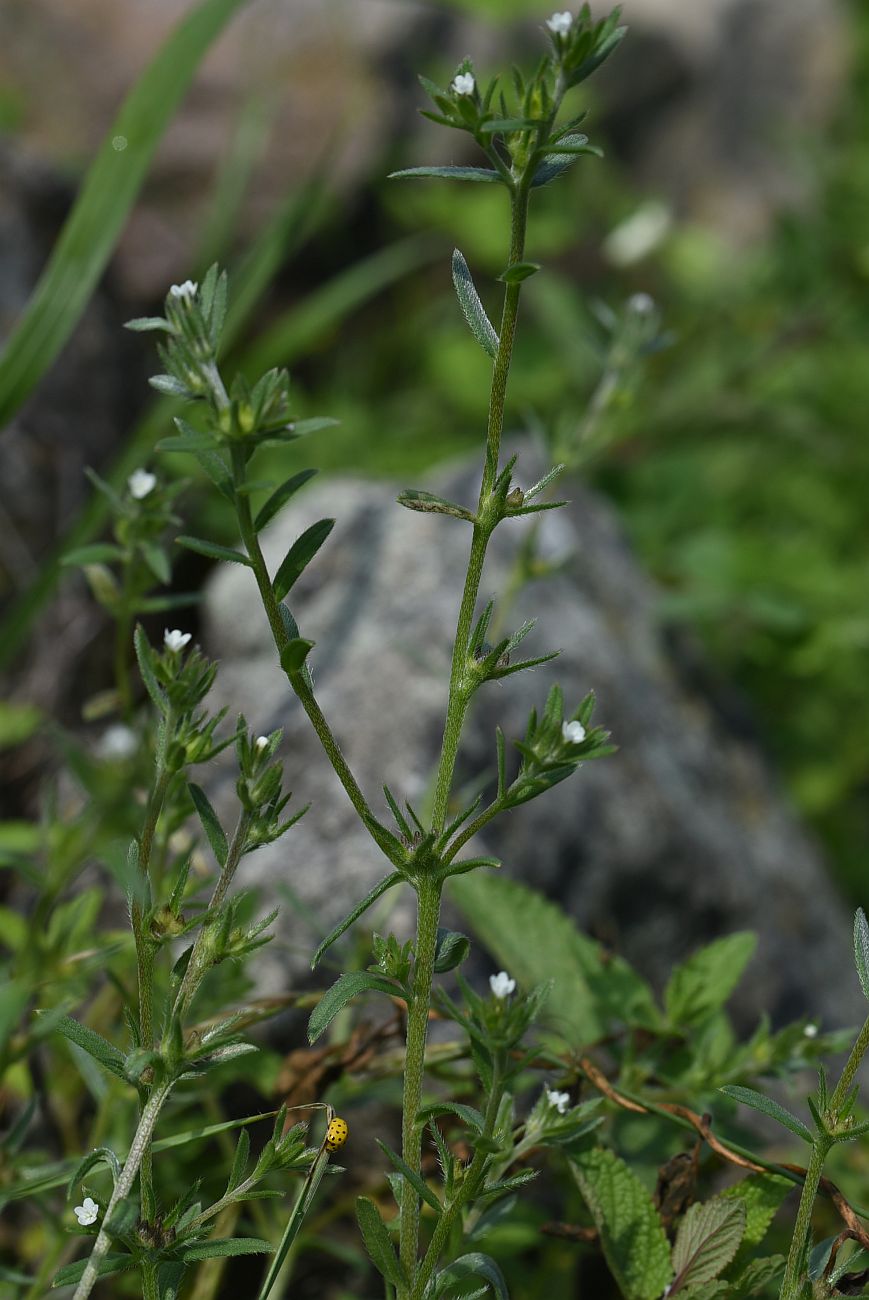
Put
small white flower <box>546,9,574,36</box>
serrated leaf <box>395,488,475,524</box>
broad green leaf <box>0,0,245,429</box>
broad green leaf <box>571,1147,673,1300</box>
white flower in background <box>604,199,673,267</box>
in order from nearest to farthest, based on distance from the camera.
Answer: small white flower <box>546,9,574,36</box>
serrated leaf <box>395,488,475,524</box>
broad green leaf <box>571,1147,673,1300</box>
broad green leaf <box>0,0,245,429</box>
white flower in background <box>604,199,673,267</box>

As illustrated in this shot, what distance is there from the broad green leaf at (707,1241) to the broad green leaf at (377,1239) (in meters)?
0.35

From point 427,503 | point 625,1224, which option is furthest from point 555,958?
point 427,503

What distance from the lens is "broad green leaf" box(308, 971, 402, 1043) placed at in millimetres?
1177

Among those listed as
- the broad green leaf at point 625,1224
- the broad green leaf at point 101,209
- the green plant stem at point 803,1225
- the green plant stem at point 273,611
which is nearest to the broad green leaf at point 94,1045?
the green plant stem at point 273,611

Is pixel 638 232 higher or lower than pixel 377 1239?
higher

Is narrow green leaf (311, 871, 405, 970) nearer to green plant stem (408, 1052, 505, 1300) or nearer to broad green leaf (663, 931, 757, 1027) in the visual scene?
green plant stem (408, 1052, 505, 1300)

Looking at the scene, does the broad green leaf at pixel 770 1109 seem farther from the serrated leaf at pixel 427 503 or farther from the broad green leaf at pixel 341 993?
the serrated leaf at pixel 427 503

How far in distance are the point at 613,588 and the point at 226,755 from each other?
3.56 feet

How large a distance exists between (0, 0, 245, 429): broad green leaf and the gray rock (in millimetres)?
681

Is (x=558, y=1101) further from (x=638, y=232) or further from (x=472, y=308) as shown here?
(x=638, y=232)

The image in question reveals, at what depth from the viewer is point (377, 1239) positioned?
126 centimetres

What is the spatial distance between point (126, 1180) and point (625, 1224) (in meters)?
0.62

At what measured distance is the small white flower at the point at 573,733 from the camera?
3.94 feet

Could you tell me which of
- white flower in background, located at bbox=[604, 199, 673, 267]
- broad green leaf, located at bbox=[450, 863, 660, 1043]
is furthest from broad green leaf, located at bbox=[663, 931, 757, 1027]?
white flower in background, located at bbox=[604, 199, 673, 267]
